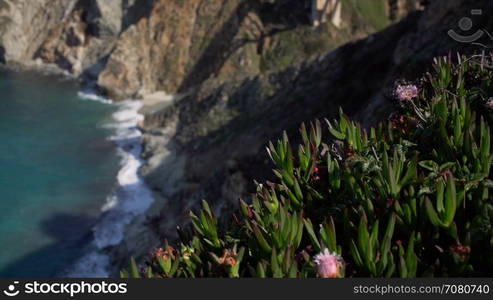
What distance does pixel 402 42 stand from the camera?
2686 cm

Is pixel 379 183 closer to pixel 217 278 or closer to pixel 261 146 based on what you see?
pixel 217 278

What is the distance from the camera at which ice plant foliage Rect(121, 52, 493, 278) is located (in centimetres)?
355

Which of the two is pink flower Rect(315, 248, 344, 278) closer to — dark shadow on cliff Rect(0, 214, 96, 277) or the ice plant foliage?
the ice plant foliage

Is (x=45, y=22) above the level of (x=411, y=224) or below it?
above

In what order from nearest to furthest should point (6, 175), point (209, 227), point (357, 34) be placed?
point (209, 227) < point (6, 175) < point (357, 34)

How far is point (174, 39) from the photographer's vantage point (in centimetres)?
7125

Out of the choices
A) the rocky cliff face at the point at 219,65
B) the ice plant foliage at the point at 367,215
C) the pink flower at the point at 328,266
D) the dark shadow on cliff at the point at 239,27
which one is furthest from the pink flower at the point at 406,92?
the dark shadow on cliff at the point at 239,27

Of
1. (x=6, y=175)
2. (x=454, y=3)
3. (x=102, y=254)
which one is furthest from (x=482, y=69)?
(x=6, y=175)

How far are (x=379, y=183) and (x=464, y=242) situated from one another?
28.6 inches

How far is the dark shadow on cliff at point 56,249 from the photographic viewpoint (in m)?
27.1

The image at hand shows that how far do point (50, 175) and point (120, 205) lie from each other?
25.3 ft

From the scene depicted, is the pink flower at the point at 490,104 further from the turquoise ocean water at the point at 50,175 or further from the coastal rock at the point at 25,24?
the coastal rock at the point at 25,24

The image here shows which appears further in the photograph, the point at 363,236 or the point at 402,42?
the point at 402,42

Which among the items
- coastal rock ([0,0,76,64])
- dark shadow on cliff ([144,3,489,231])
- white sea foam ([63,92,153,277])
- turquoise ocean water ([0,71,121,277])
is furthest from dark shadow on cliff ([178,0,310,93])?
coastal rock ([0,0,76,64])
